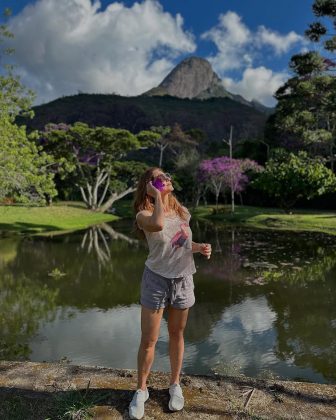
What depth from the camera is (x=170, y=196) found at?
4.38 m

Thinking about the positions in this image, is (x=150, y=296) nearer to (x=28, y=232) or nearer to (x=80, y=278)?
(x=80, y=278)

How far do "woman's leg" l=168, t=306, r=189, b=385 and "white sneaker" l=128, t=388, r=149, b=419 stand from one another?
→ 0.35 m

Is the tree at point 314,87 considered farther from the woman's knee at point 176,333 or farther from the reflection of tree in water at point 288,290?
the woman's knee at point 176,333

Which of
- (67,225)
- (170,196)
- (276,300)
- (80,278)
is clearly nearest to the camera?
(170,196)

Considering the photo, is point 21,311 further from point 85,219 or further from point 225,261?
point 85,219

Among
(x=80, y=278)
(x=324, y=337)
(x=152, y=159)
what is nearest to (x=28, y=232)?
(x=80, y=278)

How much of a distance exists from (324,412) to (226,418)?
0.94 metres

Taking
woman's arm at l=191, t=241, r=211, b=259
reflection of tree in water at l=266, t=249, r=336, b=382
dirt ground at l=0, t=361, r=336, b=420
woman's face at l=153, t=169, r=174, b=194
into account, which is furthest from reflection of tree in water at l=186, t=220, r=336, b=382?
woman's face at l=153, t=169, r=174, b=194

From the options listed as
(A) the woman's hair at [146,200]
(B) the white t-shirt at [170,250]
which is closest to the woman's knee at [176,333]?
(B) the white t-shirt at [170,250]

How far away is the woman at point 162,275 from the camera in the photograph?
13.6 ft

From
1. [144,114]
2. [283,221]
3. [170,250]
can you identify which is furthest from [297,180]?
[144,114]

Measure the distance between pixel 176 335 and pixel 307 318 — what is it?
271 inches

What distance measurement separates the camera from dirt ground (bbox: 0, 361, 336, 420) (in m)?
4.06

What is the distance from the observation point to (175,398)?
163 inches
